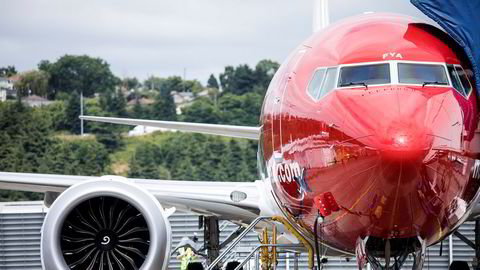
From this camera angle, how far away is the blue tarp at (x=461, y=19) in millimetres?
12949

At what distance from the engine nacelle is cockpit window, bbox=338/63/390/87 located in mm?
4222

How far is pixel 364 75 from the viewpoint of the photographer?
12195 mm

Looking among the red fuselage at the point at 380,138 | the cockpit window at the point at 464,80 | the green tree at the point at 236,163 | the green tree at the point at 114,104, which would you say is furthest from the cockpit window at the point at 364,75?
the green tree at the point at 114,104

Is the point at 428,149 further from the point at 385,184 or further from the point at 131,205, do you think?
the point at 131,205

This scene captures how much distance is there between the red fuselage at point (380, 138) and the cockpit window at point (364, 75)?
2 cm

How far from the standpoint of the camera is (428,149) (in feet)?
36.9

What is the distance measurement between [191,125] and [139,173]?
40.3 metres

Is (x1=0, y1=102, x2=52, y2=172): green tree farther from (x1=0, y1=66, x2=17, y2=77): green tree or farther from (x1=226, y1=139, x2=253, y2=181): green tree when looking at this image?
(x1=0, y1=66, x2=17, y2=77): green tree

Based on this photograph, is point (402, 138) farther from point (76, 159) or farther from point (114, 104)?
point (114, 104)

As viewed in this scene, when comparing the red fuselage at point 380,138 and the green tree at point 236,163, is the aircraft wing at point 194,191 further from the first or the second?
the green tree at point 236,163

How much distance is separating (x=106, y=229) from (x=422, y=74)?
5.56 meters

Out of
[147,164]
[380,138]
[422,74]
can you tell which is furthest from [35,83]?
[380,138]

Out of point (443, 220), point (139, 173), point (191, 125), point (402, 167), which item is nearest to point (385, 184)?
point (402, 167)

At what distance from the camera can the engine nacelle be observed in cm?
1521
